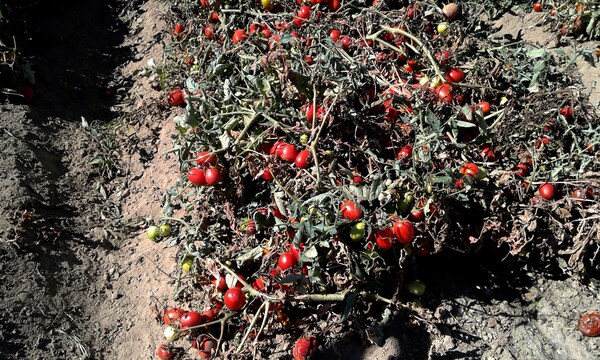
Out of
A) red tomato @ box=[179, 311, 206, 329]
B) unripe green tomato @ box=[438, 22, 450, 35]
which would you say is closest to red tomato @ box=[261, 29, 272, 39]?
unripe green tomato @ box=[438, 22, 450, 35]

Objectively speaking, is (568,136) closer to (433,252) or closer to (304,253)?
(433,252)

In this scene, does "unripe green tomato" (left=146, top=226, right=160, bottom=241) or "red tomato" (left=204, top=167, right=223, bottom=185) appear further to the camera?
"unripe green tomato" (left=146, top=226, right=160, bottom=241)

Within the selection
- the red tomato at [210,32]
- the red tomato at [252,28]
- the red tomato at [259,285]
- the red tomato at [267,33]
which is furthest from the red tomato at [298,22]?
the red tomato at [259,285]

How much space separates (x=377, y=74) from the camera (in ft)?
9.59

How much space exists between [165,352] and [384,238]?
3.93 ft

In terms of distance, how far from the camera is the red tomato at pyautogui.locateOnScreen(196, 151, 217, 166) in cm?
258

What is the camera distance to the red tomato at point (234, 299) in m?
2.19

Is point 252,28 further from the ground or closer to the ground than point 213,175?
further from the ground

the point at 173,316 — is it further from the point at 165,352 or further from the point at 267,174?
the point at 267,174

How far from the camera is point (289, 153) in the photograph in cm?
241

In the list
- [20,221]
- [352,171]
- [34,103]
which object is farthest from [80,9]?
[352,171]

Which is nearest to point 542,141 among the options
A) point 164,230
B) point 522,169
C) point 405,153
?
point 522,169

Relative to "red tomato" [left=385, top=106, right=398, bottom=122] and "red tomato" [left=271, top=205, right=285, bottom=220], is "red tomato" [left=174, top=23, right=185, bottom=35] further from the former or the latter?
"red tomato" [left=271, top=205, right=285, bottom=220]

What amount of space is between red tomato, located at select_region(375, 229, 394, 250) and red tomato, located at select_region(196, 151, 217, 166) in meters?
1.01
